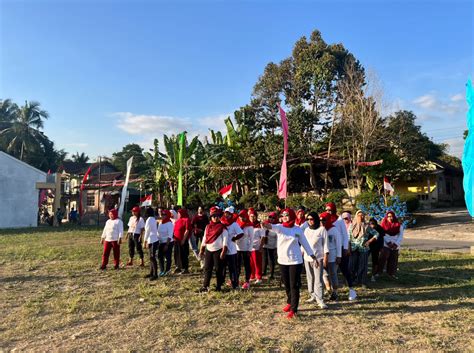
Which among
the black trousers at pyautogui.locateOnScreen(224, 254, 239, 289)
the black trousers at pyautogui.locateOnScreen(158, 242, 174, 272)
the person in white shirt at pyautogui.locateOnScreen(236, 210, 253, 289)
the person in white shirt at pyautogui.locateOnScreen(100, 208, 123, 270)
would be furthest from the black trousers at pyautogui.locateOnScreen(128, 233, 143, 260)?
the black trousers at pyautogui.locateOnScreen(224, 254, 239, 289)

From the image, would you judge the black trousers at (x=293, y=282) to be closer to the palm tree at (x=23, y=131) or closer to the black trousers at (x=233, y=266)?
the black trousers at (x=233, y=266)

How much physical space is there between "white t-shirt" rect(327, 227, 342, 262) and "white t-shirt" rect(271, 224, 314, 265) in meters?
0.60

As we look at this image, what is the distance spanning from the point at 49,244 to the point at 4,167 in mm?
12164

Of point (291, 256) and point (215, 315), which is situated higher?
point (291, 256)

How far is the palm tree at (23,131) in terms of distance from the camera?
40562mm

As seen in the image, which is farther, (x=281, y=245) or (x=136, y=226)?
(x=136, y=226)

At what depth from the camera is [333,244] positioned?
623cm

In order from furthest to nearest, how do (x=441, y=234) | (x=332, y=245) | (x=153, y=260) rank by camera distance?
(x=441, y=234), (x=153, y=260), (x=332, y=245)

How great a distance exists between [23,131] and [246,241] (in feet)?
134

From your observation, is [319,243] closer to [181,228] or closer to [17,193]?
[181,228]

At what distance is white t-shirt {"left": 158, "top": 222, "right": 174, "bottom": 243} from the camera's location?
8469 mm

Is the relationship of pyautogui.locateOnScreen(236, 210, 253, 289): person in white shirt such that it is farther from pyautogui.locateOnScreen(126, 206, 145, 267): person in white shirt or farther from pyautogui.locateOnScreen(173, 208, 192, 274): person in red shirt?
pyautogui.locateOnScreen(126, 206, 145, 267): person in white shirt

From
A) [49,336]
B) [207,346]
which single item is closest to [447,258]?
[207,346]

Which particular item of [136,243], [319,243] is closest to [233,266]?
[319,243]
